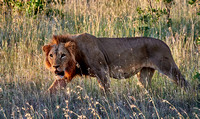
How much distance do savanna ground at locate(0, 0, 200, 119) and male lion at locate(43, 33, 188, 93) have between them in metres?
0.25

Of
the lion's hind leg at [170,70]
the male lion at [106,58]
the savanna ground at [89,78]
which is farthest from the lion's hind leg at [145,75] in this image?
the lion's hind leg at [170,70]

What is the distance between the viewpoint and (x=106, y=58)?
648 cm

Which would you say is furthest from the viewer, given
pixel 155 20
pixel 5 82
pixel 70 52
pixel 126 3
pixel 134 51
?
pixel 126 3

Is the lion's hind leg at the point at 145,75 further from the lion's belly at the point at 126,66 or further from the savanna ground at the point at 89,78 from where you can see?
the lion's belly at the point at 126,66

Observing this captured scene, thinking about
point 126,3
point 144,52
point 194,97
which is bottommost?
point 194,97

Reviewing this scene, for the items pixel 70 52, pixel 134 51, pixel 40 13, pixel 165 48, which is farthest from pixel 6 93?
pixel 40 13

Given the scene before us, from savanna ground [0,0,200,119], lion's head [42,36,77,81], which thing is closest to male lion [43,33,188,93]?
lion's head [42,36,77,81]

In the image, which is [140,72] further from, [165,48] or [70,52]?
[70,52]

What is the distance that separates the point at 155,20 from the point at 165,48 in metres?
3.00

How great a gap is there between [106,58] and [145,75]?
0.94 metres

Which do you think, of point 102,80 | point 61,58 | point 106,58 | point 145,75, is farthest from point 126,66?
point 61,58

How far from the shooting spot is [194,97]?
6000 millimetres

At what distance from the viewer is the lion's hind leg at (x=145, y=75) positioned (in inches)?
269

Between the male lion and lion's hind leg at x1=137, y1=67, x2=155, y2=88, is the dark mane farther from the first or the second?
lion's hind leg at x1=137, y1=67, x2=155, y2=88
